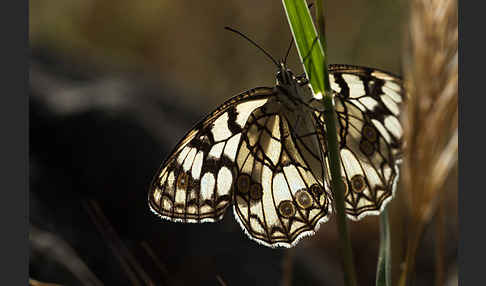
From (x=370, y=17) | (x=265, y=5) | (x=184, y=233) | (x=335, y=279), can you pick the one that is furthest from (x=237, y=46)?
(x=335, y=279)

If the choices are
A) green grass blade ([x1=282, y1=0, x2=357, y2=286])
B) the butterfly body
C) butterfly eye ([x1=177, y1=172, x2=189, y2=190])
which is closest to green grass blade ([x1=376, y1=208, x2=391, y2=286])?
green grass blade ([x1=282, y1=0, x2=357, y2=286])

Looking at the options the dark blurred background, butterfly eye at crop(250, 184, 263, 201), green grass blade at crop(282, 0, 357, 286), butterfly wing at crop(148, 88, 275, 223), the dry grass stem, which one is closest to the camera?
green grass blade at crop(282, 0, 357, 286)

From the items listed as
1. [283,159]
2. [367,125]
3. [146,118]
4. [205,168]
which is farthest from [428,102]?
[146,118]

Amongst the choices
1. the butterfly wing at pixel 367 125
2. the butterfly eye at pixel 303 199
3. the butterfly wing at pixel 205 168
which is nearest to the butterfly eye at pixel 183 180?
the butterfly wing at pixel 205 168

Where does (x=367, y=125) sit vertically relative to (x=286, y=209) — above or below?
above

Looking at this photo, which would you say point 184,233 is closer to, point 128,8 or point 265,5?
point 265,5

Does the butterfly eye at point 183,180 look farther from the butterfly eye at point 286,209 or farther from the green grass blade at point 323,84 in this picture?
the green grass blade at point 323,84

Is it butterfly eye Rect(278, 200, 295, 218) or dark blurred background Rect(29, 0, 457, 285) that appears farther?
dark blurred background Rect(29, 0, 457, 285)

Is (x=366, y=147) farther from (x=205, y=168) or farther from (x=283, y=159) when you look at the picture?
(x=205, y=168)

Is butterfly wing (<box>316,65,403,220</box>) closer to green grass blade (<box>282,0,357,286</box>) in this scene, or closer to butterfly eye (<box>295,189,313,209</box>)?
butterfly eye (<box>295,189,313,209</box>)
